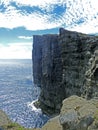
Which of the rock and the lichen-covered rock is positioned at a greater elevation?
the lichen-covered rock

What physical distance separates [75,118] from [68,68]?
279 feet

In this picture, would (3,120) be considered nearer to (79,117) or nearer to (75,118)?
(75,118)

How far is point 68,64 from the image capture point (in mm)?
99250

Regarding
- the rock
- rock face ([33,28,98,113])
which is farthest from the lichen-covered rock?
rock face ([33,28,98,113])

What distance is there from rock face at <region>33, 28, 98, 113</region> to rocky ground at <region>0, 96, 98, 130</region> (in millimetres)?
44573

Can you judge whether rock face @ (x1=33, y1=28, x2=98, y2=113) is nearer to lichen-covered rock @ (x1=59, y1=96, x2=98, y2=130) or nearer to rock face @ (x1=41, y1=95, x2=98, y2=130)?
rock face @ (x1=41, y1=95, x2=98, y2=130)

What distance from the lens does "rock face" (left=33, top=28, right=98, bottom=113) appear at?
2861 inches

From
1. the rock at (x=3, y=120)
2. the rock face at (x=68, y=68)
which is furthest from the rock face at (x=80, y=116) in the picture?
the rock face at (x=68, y=68)

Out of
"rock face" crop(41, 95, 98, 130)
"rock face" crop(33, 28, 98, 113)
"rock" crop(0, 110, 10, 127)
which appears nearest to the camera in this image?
"rock face" crop(41, 95, 98, 130)

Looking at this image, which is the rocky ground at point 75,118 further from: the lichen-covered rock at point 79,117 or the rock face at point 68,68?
the rock face at point 68,68

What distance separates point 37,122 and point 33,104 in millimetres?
35864

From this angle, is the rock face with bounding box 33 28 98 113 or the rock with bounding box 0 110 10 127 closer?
the rock with bounding box 0 110 10 127

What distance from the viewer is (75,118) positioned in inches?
532

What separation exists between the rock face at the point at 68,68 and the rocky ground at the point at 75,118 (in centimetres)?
4457
